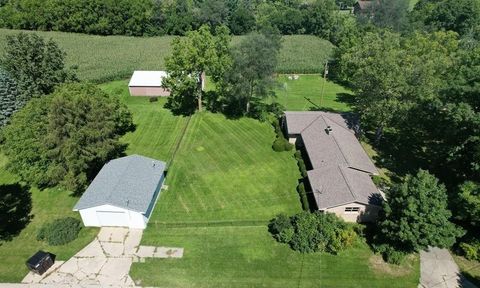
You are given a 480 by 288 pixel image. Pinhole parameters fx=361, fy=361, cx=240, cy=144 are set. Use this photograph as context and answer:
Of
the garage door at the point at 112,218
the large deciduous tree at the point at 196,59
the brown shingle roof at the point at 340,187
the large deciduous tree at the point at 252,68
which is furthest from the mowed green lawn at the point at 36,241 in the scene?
the large deciduous tree at the point at 252,68

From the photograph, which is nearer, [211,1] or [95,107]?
[95,107]

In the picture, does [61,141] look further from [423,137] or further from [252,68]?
[423,137]

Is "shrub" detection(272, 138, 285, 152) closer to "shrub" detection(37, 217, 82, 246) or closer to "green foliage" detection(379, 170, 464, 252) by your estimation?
"green foliage" detection(379, 170, 464, 252)

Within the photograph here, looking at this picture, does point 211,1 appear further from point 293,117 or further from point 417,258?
point 417,258

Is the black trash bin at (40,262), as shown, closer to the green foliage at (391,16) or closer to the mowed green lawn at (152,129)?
the mowed green lawn at (152,129)

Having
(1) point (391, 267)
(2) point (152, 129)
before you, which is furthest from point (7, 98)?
(1) point (391, 267)

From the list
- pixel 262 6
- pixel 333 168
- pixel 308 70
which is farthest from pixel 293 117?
pixel 262 6
